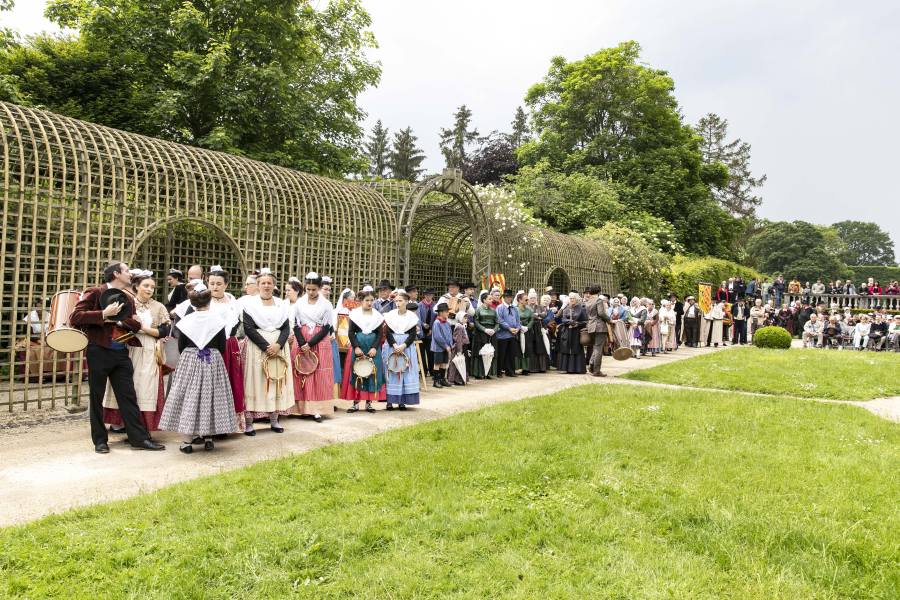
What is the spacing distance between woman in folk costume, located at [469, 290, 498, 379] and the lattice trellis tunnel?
→ 1.60 meters

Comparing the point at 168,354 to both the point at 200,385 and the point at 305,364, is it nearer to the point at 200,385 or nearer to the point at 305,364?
the point at 200,385

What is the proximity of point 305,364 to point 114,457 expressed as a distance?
7.24 feet

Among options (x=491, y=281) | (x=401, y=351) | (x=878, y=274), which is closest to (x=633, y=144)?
(x=491, y=281)

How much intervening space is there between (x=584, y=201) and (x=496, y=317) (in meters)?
16.5

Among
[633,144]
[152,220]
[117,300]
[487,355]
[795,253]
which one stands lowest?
[487,355]

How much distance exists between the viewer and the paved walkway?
407cm

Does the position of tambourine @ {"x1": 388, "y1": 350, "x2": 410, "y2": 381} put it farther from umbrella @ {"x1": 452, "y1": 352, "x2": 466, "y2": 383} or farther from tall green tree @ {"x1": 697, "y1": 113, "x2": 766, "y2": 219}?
tall green tree @ {"x1": 697, "y1": 113, "x2": 766, "y2": 219}

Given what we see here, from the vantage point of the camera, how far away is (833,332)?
771 inches

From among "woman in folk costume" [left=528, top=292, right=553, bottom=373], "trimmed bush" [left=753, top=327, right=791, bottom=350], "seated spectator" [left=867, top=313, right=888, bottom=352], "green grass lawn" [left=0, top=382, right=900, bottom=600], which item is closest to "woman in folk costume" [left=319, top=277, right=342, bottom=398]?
"green grass lawn" [left=0, top=382, right=900, bottom=600]

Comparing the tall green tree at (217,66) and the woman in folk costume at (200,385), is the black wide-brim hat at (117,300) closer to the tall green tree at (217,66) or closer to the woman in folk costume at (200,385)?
the woman in folk costume at (200,385)

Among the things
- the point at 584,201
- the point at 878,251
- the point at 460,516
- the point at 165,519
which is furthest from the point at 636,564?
the point at 878,251

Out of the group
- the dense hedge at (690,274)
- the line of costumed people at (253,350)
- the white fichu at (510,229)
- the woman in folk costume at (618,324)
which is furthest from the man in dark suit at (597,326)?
the dense hedge at (690,274)

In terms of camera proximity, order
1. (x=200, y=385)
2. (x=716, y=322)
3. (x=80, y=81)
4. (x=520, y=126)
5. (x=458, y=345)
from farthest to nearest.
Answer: (x=520, y=126) → (x=716, y=322) → (x=80, y=81) → (x=458, y=345) → (x=200, y=385)

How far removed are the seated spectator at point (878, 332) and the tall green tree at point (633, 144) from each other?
11.0 meters
